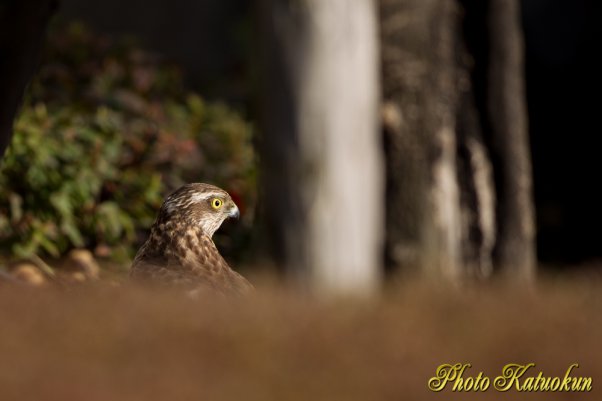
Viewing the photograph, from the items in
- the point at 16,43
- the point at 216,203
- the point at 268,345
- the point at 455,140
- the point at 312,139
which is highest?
the point at 16,43

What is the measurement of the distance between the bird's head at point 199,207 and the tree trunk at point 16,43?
98 centimetres

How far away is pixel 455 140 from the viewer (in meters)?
7.50

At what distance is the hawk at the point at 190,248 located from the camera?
5.13 m

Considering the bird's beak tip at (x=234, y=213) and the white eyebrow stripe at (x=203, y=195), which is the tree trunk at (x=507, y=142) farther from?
the white eyebrow stripe at (x=203, y=195)

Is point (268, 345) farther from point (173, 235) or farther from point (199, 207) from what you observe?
point (199, 207)

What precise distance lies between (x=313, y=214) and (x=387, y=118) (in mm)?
1773

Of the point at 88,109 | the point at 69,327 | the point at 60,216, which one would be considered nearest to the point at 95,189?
the point at 60,216

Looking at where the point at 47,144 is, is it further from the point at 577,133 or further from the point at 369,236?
the point at 577,133

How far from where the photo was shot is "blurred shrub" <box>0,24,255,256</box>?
8.70m

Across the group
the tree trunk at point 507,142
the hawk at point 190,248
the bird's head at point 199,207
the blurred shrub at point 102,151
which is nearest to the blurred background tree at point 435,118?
the tree trunk at point 507,142

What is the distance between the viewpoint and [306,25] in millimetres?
5289

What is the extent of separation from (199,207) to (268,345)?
2495 mm

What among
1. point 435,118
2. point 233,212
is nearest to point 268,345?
point 233,212

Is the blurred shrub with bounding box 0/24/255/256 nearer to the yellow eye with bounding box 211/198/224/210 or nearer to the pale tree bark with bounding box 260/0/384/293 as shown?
the yellow eye with bounding box 211/198/224/210
